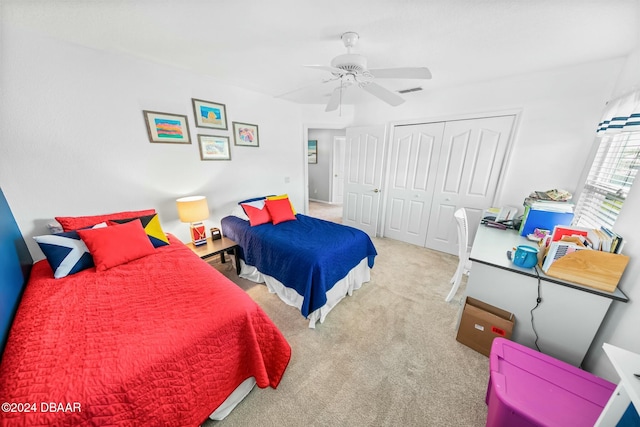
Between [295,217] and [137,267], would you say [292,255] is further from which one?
[137,267]

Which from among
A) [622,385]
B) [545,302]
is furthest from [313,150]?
[622,385]

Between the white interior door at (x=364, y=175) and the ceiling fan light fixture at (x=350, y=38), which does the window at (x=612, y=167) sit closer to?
the ceiling fan light fixture at (x=350, y=38)

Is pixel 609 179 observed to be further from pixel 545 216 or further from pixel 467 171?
pixel 467 171

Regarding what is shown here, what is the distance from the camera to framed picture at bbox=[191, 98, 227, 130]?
2.44 meters

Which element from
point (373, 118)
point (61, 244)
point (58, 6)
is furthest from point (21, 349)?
point (373, 118)

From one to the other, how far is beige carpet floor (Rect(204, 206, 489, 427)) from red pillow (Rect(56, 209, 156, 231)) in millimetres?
1389

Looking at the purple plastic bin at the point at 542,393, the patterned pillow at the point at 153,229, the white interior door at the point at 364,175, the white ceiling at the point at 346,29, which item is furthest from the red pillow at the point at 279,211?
the purple plastic bin at the point at 542,393

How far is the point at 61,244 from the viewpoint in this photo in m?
1.52

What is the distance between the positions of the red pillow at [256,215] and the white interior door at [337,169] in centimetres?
331

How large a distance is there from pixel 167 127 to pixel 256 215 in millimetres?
1350

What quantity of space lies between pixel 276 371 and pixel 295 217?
1.76 meters

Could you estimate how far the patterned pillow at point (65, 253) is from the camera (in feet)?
4.86

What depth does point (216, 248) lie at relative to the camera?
2354 millimetres

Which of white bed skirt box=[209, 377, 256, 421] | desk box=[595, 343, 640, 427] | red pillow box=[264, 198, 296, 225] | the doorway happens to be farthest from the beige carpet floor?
the doorway
